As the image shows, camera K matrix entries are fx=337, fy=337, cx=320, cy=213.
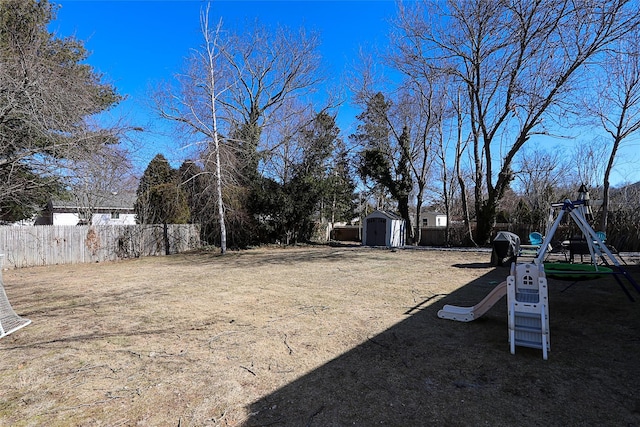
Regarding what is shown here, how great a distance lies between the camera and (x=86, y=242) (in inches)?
477

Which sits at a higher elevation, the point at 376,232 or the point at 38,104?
the point at 38,104

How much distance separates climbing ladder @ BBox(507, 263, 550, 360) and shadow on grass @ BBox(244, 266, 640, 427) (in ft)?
0.47

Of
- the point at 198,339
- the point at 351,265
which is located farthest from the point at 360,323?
the point at 351,265

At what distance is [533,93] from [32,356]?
14337mm

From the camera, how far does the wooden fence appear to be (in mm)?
10449

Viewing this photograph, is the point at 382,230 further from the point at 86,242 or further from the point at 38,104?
the point at 38,104

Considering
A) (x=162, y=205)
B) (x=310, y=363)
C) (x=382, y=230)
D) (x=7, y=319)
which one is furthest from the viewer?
(x=382, y=230)

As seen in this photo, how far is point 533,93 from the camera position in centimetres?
1167

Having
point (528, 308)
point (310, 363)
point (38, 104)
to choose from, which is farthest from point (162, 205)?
point (528, 308)

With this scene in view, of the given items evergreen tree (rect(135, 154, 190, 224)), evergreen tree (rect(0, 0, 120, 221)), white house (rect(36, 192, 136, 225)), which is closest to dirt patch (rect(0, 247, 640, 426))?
evergreen tree (rect(0, 0, 120, 221))

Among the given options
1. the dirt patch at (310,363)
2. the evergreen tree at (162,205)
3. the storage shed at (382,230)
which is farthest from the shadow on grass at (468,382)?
the storage shed at (382,230)

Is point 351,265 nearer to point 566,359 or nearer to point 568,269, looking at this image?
point 568,269

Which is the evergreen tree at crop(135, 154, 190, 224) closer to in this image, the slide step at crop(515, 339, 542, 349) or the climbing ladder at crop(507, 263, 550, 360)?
the climbing ladder at crop(507, 263, 550, 360)

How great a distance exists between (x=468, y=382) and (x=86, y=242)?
13.4 m
